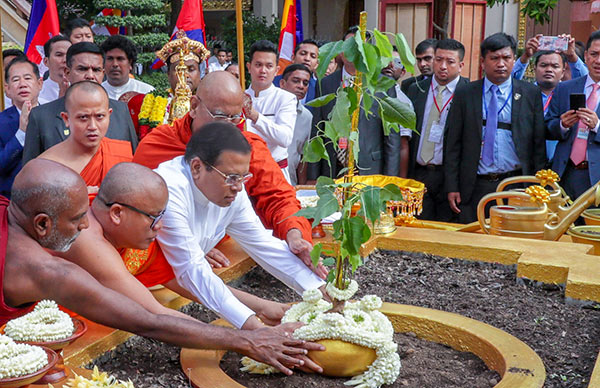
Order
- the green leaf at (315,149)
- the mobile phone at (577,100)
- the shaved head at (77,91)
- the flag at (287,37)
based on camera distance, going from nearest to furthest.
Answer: the green leaf at (315,149) < the shaved head at (77,91) < the mobile phone at (577,100) < the flag at (287,37)

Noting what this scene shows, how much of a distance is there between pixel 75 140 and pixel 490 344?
94.8 inches

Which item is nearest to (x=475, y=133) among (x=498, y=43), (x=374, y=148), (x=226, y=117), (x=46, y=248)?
(x=498, y=43)

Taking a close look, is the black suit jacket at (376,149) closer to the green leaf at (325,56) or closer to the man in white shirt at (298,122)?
the man in white shirt at (298,122)

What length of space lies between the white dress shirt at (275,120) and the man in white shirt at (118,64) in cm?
121

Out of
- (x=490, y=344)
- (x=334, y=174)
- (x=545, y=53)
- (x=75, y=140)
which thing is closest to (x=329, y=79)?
(x=334, y=174)

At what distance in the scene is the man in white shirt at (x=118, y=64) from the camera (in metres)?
5.86

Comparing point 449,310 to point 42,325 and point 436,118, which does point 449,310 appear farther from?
point 436,118

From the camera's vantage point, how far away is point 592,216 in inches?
184

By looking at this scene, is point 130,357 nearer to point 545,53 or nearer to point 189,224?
point 189,224

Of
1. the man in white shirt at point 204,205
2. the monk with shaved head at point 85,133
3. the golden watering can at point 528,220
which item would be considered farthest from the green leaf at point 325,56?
the golden watering can at point 528,220

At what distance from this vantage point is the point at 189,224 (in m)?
3.31

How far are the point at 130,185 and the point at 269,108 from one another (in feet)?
8.42

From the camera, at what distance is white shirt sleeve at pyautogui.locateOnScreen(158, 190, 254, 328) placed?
117 inches

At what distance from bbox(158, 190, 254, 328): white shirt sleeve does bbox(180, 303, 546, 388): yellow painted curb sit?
0.72 ft
